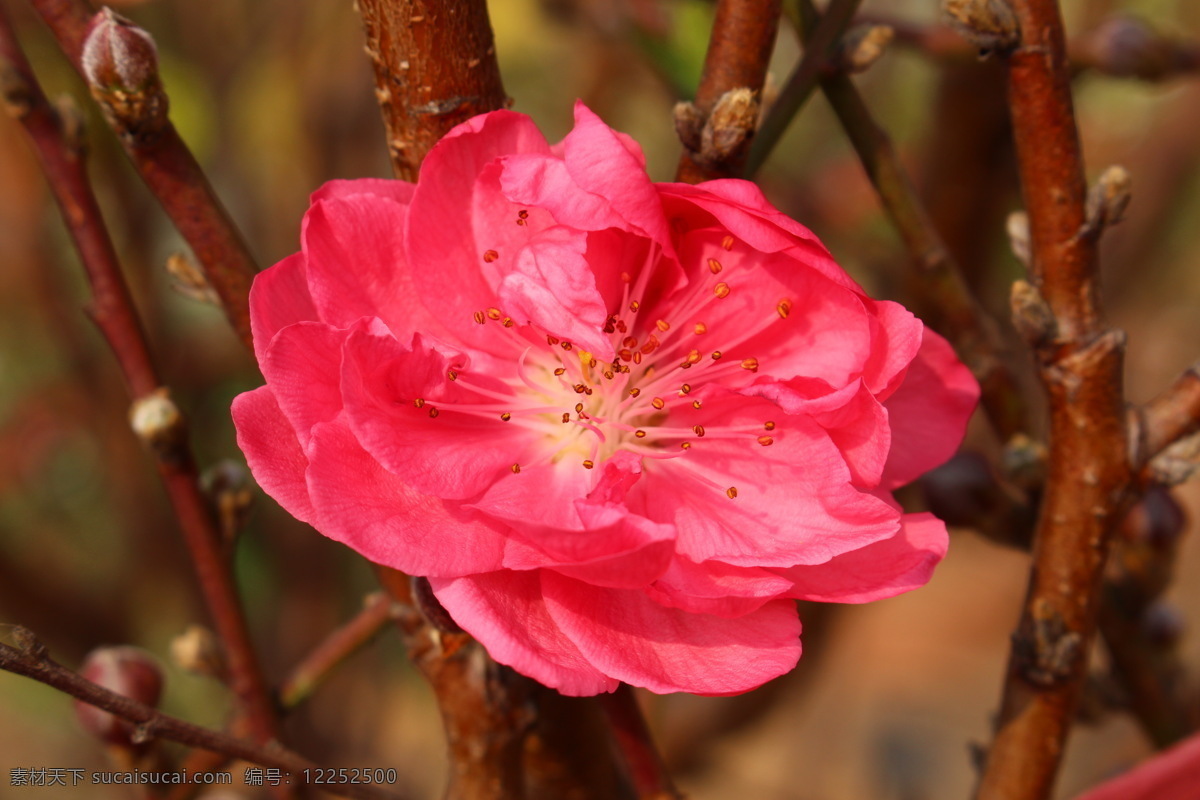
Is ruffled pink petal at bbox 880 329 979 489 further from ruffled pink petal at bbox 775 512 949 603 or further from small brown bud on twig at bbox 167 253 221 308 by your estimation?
small brown bud on twig at bbox 167 253 221 308

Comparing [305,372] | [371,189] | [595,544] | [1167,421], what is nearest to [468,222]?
[371,189]

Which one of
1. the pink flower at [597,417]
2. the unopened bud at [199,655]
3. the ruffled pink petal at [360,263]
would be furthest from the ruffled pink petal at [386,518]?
the unopened bud at [199,655]

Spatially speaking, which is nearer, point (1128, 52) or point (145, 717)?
point (145, 717)

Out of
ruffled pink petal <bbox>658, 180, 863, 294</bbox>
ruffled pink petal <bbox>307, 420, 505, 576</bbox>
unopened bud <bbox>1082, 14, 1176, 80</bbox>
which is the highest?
unopened bud <bbox>1082, 14, 1176, 80</bbox>

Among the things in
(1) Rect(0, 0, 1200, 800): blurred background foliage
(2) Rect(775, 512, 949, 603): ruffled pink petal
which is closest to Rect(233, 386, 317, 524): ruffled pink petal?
(2) Rect(775, 512, 949, 603): ruffled pink petal

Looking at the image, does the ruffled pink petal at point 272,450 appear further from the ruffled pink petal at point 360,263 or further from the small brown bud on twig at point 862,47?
the small brown bud on twig at point 862,47

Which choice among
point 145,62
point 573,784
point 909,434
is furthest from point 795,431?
point 145,62

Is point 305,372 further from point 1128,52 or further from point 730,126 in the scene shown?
point 1128,52
